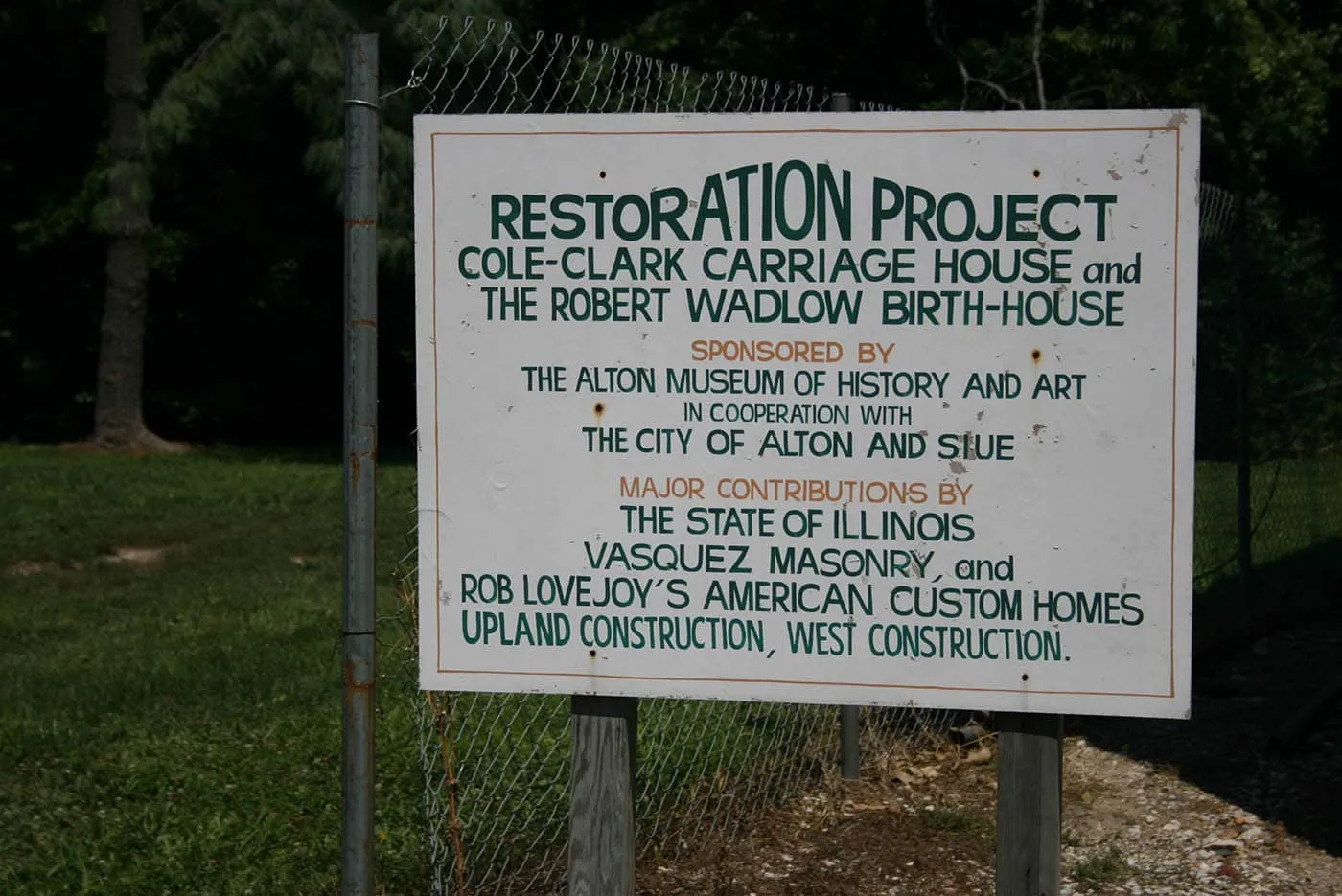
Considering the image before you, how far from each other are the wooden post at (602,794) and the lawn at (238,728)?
0.77 m

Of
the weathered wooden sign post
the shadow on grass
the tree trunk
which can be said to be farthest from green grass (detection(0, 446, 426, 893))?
the tree trunk

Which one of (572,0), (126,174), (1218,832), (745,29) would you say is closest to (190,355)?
(126,174)

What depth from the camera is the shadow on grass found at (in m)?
5.30

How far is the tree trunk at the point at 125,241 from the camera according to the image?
20969mm

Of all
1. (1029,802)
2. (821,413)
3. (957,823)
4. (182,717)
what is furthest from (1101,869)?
Result: (182,717)

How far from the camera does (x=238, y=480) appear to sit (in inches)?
640

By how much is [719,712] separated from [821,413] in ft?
9.65

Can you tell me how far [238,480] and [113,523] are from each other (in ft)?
13.2

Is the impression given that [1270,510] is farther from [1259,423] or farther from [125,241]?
[125,241]

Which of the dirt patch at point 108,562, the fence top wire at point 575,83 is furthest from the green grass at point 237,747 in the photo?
the fence top wire at point 575,83

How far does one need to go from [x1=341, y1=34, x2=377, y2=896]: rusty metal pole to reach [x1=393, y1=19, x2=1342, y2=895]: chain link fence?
20 cm

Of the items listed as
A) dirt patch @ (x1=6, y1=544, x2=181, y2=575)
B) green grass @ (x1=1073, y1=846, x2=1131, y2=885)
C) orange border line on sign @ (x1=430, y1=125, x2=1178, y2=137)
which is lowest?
green grass @ (x1=1073, y1=846, x2=1131, y2=885)

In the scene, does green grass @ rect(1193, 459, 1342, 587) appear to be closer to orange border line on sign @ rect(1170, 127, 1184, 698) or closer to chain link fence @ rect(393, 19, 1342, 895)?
chain link fence @ rect(393, 19, 1342, 895)

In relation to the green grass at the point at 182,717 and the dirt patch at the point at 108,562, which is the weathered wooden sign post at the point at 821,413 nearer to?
the green grass at the point at 182,717
